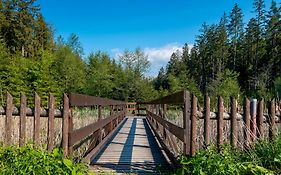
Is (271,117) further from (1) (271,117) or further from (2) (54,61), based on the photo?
(2) (54,61)

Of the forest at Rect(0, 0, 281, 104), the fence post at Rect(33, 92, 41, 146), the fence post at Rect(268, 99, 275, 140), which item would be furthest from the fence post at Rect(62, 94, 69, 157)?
the forest at Rect(0, 0, 281, 104)

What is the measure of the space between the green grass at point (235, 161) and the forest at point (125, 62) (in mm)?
24357

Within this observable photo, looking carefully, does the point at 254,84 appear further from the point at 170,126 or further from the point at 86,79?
the point at 170,126

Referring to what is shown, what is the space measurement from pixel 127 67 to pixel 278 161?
164 feet

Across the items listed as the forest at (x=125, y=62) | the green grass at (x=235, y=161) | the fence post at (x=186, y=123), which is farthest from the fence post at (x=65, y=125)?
the forest at (x=125, y=62)

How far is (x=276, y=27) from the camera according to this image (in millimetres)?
56125

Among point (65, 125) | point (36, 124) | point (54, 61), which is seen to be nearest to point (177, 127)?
point (65, 125)

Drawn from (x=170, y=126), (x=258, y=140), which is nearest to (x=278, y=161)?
(x=258, y=140)

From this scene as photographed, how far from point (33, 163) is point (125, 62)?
53.0 metres

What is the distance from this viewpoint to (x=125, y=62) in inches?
2224

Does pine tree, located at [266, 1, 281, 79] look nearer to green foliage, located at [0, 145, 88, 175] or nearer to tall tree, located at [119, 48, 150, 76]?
tall tree, located at [119, 48, 150, 76]

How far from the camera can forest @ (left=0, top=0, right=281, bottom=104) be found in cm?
3571

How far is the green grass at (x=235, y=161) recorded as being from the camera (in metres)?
3.80

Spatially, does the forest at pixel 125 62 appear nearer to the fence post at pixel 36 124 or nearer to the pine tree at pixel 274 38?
the pine tree at pixel 274 38
